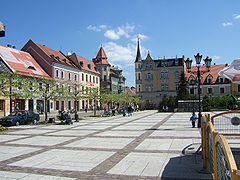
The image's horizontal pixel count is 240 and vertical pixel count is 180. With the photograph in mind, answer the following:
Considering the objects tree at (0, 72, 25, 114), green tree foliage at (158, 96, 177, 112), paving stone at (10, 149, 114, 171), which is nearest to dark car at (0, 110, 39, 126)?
tree at (0, 72, 25, 114)

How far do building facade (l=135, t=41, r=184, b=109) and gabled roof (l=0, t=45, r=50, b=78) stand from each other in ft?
120

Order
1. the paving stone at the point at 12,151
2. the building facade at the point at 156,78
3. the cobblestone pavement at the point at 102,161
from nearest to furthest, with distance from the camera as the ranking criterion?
the cobblestone pavement at the point at 102,161, the paving stone at the point at 12,151, the building facade at the point at 156,78

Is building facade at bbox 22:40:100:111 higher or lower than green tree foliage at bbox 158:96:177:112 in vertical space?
higher

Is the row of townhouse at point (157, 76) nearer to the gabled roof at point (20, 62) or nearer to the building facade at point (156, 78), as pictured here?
the building facade at point (156, 78)

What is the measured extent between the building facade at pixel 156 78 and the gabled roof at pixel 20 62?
36704 millimetres

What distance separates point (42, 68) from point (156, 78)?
38.2 meters

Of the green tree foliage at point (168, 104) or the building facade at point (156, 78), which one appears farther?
the building facade at point (156, 78)

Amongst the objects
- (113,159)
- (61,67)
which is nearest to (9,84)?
(113,159)

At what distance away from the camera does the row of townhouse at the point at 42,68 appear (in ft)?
130

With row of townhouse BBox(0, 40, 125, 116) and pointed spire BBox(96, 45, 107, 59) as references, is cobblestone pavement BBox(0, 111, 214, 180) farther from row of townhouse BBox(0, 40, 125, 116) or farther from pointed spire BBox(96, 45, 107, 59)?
pointed spire BBox(96, 45, 107, 59)

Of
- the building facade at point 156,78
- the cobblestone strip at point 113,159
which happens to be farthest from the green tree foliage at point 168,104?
the cobblestone strip at point 113,159

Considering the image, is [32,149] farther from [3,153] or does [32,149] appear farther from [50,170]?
[50,170]

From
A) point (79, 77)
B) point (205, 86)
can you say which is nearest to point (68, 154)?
point (79, 77)

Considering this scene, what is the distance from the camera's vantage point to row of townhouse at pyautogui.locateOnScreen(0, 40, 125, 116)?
130 feet
